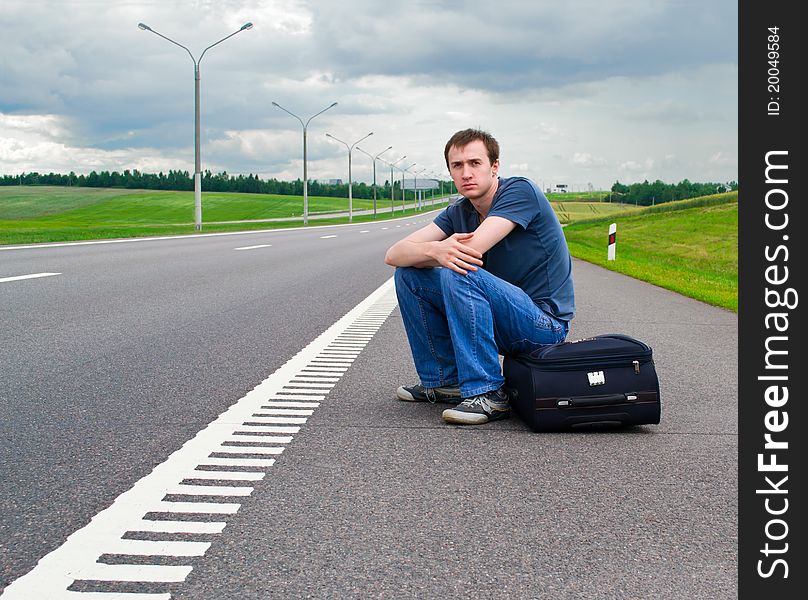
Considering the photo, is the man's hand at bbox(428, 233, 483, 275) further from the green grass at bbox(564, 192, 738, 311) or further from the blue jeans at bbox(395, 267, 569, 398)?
the green grass at bbox(564, 192, 738, 311)

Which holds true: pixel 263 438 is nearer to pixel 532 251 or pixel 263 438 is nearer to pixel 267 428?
pixel 267 428

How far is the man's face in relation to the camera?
4648 mm

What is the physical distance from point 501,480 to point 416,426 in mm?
969

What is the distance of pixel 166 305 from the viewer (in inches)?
357

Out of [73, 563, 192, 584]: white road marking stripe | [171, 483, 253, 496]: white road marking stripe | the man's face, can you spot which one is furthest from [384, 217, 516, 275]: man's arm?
[73, 563, 192, 584]: white road marking stripe

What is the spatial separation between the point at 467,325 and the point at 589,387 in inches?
27.7

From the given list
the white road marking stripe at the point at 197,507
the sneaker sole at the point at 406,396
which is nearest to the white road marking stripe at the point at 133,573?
the white road marking stripe at the point at 197,507

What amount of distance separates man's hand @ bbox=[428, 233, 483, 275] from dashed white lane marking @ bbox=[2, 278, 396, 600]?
101 cm

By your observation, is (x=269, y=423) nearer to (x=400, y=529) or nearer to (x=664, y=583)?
(x=400, y=529)

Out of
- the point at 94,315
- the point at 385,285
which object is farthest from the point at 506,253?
the point at 385,285

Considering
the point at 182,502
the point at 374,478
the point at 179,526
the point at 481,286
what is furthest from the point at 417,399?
the point at 179,526

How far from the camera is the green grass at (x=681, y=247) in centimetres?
1431

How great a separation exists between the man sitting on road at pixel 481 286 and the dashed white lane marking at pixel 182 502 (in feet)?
2.30

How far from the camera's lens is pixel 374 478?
3289 mm
